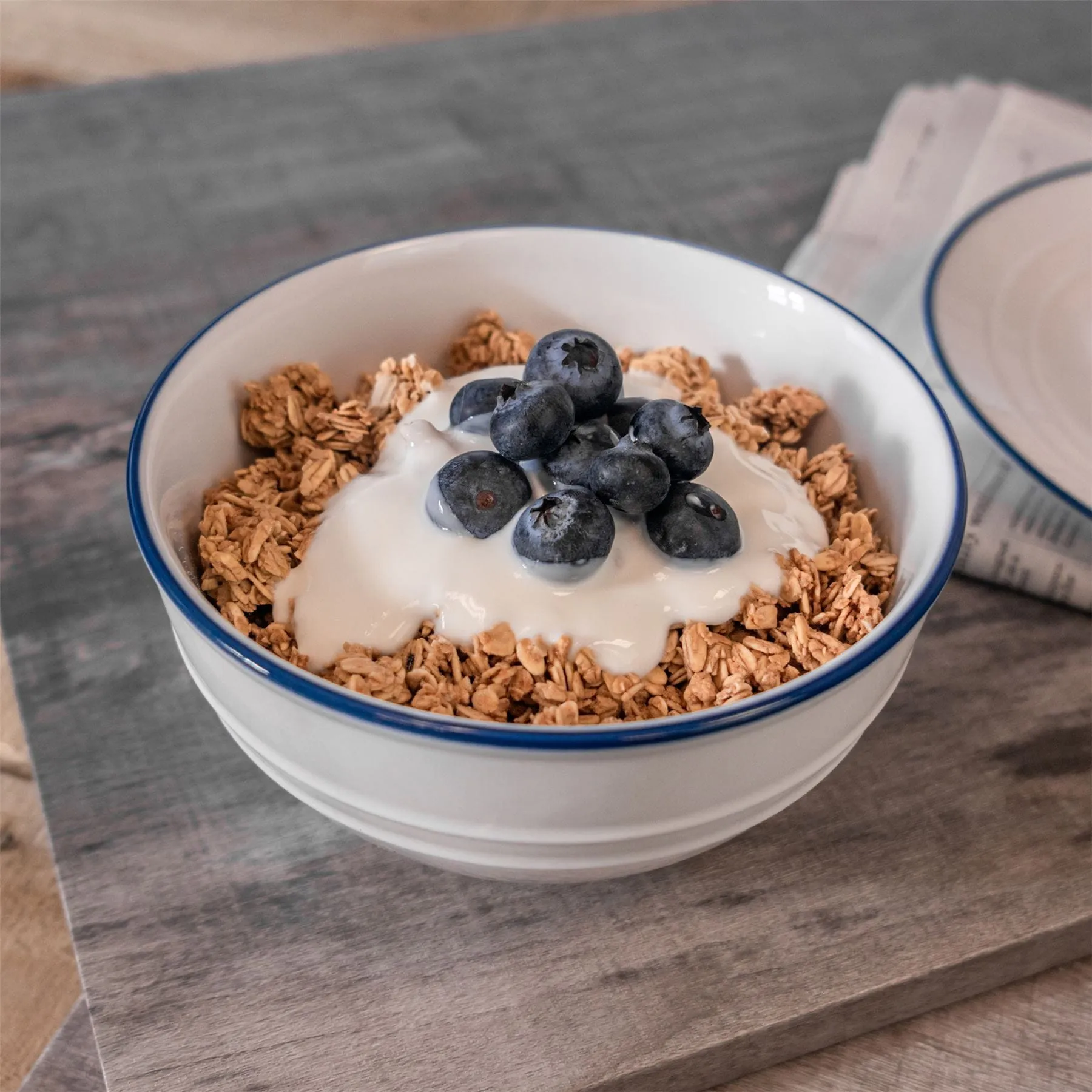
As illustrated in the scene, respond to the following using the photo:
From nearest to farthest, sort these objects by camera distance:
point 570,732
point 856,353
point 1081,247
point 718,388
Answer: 1. point 570,732
2. point 856,353
3. point 718,388
4. point 1081,247

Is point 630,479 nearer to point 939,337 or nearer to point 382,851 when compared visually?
point 382,851

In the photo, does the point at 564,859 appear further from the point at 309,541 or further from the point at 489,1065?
the point at 309,541

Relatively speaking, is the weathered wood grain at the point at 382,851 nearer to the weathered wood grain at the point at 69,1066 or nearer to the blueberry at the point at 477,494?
the weathered wood grain at the point at 69,1066

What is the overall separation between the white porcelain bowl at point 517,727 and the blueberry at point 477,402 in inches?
5.9

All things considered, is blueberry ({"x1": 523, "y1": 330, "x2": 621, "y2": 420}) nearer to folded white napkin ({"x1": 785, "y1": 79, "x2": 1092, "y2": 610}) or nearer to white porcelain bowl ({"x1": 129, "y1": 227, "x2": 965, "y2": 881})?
white porcelain bowl ({"x1": 129, "y1": 227, "x2": 965, "y2": 881})

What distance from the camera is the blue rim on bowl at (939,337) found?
0.91 meters

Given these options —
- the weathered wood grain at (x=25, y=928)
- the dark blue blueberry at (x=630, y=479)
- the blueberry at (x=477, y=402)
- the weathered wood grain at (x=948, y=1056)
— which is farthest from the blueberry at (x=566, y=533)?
the weathered wood grain at (x=25, y=928)

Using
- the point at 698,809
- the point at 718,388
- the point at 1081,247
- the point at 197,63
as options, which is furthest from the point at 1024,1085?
the point at 197,63

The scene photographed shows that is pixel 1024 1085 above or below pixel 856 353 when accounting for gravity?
below

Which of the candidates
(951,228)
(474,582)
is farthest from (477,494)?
(951,228)

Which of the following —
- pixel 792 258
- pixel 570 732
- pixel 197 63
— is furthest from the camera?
pixel 197 63

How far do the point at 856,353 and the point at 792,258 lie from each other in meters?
0.49

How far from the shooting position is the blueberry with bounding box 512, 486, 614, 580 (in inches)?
26.5

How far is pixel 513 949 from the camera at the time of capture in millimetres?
732
